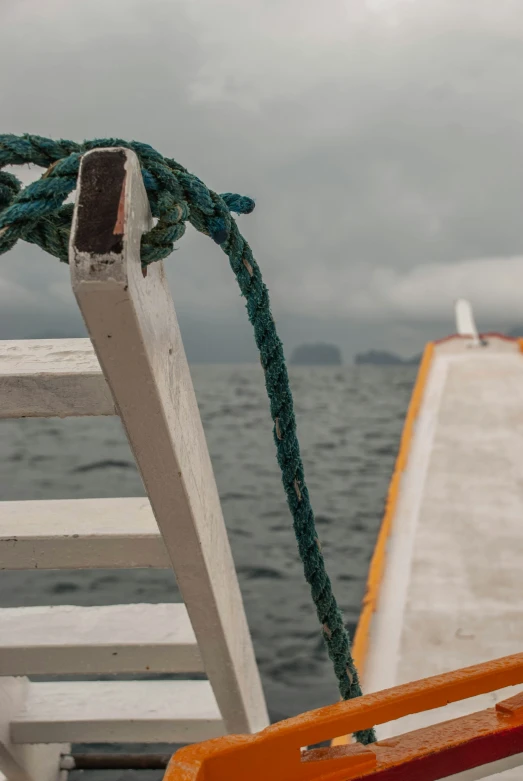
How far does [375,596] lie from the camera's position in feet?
16.7

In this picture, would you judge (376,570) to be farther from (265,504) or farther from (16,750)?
(265,504)

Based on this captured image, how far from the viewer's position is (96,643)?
2.45 metres

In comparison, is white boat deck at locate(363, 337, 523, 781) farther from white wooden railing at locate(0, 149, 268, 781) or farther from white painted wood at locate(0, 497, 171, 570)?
white painted wood at locate(0, 497, 171, 570)

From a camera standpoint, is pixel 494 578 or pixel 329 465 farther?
pixel 329 465

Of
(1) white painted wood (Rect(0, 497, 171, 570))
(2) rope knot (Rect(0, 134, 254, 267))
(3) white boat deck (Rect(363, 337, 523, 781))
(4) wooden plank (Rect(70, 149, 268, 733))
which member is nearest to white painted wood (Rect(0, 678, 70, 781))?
(4) wooden plank (Rect(70, 149, 268, 733))

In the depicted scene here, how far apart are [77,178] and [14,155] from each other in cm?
20

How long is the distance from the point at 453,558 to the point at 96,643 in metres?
3.93

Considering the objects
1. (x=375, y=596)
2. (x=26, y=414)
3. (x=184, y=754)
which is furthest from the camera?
(x=375, y=596)

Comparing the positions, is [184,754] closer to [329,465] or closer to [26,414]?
[26,414]

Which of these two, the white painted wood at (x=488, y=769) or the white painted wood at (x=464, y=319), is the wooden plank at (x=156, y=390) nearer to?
the white painted wood at (x=488, y=769)

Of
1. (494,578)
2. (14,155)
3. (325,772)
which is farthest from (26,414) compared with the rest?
(494,578)

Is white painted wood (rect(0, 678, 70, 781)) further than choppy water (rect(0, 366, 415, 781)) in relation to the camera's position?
No

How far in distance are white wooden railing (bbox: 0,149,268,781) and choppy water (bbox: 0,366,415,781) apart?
4.08ft

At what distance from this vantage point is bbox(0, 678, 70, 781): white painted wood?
9.22 feet
